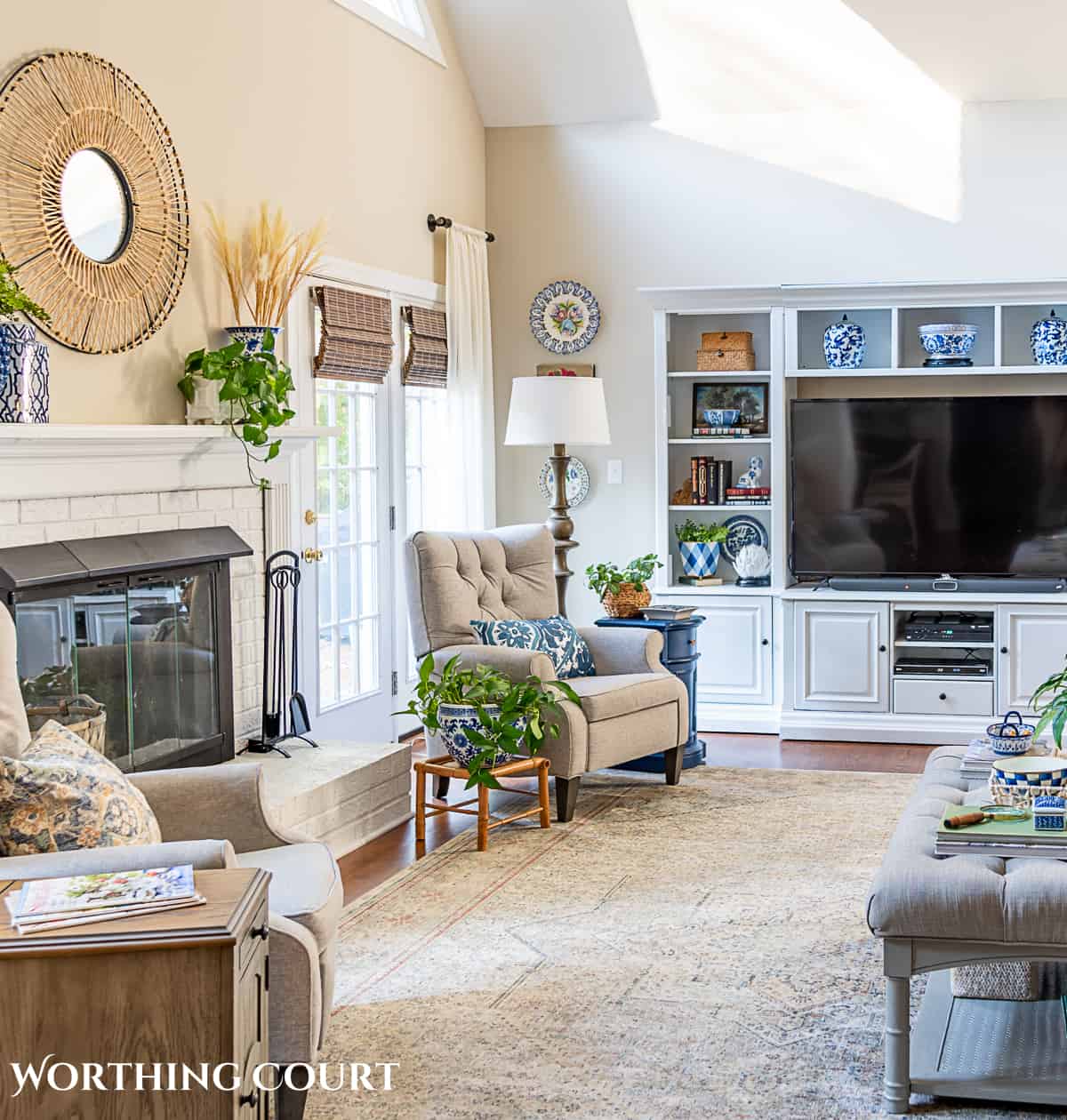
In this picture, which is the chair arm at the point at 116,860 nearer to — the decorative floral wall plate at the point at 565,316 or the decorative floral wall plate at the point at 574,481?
the decorative floral wall plate at the point at 574,481

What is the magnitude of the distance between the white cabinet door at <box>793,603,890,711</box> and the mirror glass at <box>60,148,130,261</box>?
357 centimetres

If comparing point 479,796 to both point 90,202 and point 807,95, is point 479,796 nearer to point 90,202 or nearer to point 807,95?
point 90,202

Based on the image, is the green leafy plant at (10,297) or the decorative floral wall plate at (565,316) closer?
the green leafy plant at (10,297)

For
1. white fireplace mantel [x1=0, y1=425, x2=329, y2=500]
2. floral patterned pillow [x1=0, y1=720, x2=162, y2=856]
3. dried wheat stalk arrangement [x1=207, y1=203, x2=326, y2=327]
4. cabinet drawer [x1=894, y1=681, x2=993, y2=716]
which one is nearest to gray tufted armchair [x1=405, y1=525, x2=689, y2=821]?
white fireplace mantel [x1=0, y1=425, x2=329, y2=500]

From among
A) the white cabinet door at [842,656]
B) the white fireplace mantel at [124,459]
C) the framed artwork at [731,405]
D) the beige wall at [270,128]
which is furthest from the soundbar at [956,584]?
the white fireplace mantel at [124,459]

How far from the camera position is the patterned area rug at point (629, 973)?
9.41 ft

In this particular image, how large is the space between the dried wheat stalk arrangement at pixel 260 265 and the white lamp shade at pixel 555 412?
1176 millimetres

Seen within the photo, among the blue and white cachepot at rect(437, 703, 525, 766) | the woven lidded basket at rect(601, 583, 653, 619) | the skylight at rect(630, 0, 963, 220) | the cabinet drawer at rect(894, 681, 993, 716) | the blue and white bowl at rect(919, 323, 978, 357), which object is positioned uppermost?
the skylight at rect(630, 0, 963, 220)

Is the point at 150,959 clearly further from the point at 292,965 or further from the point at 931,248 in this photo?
the point at 931,248

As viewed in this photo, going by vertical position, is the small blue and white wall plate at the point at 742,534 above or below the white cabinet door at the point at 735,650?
above

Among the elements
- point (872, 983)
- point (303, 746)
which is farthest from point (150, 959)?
point (303, 746)

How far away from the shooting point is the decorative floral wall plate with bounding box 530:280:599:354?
23.8ft

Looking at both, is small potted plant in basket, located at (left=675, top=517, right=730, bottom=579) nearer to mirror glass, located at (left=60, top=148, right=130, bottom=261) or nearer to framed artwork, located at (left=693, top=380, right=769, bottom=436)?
framed artwork, located at (left=693, top=380, right=769, bottom=436)

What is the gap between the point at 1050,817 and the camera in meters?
2.99
